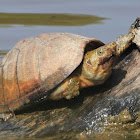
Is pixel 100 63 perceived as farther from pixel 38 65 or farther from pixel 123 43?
pixel 38 65

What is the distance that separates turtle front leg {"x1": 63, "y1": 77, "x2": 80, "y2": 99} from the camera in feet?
17.1

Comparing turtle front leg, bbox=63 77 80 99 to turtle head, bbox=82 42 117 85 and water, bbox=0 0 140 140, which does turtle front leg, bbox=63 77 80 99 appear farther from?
water, bbox=0 0 140 140

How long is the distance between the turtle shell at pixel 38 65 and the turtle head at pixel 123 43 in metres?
0.23

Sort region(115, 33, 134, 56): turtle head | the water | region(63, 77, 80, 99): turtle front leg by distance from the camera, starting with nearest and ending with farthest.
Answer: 1. region(63, 77, 80, 99): turtle front leg
2. region(115, 33, 134, 56): turtle head
3. the water

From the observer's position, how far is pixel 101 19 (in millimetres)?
11266

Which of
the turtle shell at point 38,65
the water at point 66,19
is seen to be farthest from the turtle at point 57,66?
the water at point 66,19

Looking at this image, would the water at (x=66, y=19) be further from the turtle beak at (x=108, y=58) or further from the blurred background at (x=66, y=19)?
the turtle beak at (x=108, y=58)

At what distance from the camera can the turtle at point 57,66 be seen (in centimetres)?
526

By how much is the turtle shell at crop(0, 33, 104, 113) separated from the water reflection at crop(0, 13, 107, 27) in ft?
17.7

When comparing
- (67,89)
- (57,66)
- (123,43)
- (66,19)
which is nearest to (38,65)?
(57,66)

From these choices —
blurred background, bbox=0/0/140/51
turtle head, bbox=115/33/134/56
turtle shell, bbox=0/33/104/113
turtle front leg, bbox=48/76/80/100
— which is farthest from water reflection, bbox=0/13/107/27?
turtle front leg, bbox=48/76/80/100

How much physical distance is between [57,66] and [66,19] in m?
6.20

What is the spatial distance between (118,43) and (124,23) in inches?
206

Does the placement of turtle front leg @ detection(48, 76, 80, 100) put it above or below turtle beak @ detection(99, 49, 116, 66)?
below
